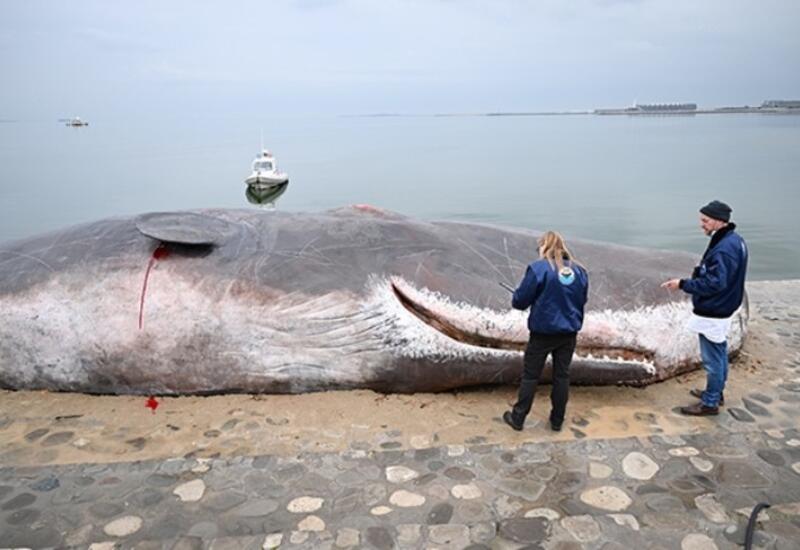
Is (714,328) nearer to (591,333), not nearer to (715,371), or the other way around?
(715,371)

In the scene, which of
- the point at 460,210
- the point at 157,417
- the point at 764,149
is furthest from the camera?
the point at 764,149

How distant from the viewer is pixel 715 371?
16.5 ft

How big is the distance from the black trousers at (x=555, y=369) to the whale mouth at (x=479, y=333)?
0.61 meters

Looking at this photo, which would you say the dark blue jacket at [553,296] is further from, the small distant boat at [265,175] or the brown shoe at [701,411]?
the small distant boat at [265,175]

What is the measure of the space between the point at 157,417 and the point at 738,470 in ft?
14.1

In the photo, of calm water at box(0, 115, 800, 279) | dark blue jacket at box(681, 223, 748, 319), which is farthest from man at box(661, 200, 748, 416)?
calm water at box(0, 115, 800, 279)

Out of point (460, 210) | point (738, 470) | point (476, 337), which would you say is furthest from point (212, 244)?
point (460, 210)

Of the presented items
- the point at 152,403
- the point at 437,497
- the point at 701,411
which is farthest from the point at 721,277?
the point at 152,403

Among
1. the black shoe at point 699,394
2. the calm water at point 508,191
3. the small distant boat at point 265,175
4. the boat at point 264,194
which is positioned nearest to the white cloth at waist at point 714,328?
the black shoe at point 699,394

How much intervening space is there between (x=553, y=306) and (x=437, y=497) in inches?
61.7

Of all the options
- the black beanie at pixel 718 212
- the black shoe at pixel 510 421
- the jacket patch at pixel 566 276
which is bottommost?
the black shoe at pixel 510 421

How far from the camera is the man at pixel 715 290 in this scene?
4734 millimetres

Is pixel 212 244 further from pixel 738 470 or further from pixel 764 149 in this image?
pixel 764 149

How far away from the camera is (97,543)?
3.46 meters
